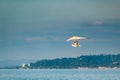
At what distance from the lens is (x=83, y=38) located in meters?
48.3

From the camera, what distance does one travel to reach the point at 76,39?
5053cm

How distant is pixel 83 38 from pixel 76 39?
2348 millimetres
